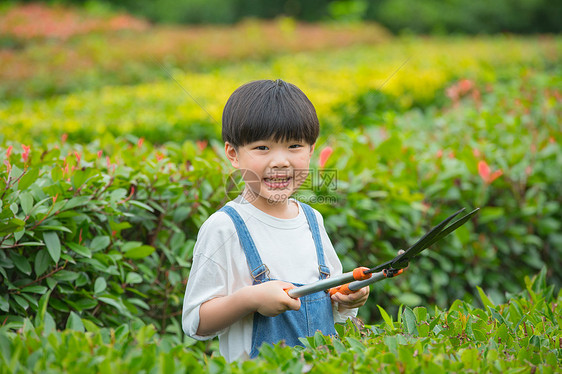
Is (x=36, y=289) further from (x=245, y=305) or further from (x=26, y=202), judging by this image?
(x=245, y=305)

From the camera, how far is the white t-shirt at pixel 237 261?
1.61 meters

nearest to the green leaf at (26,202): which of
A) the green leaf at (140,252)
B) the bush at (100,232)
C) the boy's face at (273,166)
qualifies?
the bush at (100,232)

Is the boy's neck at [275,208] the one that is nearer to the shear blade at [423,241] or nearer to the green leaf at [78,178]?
the shear blade at [423,241]

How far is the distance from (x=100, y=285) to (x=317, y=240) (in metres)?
0.88

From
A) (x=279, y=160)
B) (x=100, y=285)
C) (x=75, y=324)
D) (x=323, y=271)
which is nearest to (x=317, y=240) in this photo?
(x=323, y=271)

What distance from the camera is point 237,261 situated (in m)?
1.64

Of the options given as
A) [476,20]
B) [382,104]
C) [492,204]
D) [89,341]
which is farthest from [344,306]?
[476,20]

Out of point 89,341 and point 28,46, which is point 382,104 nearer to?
point 89,341

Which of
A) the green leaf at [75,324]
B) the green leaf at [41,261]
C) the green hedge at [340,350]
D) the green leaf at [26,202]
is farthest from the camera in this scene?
the green leaf at [41,261]

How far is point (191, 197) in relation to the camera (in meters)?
2.38

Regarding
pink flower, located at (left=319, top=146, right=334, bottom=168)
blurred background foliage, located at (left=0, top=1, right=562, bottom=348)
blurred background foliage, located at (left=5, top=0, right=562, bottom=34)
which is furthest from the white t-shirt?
blurred background foliage, located at (left=5, top=0, right=562, bottom=34)

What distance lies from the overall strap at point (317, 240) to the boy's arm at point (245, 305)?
0.66 feet

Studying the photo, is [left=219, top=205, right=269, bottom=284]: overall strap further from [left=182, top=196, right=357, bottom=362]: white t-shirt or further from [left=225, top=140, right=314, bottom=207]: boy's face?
[left=225, top=140, right=314, bottom=207]: boy's face

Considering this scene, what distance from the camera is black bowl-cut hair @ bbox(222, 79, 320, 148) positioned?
1.62 metres
